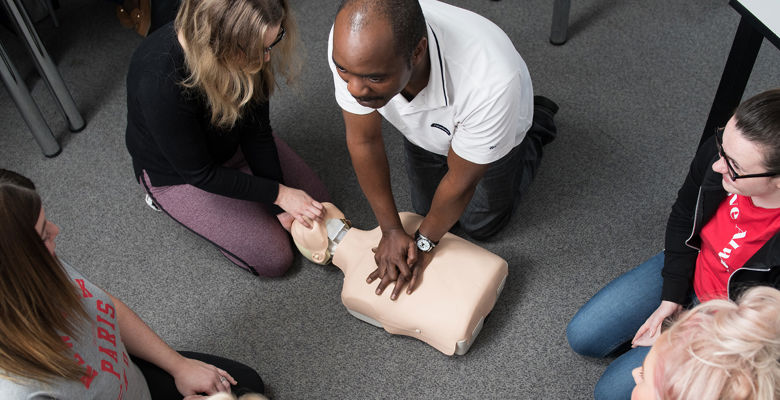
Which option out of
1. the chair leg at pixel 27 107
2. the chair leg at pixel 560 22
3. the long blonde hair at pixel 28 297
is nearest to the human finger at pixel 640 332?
the long blonde hair at pixel 28 297

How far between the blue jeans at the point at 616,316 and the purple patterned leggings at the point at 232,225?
0.78 m

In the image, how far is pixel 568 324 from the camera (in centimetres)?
160

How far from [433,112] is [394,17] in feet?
1.10

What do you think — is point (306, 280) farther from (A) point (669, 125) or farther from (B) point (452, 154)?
(A) point (669, 125)

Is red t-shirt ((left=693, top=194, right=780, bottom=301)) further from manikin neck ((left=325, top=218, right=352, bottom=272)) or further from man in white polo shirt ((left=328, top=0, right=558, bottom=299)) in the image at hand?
manikin neck ((left=325, top=218, right=352, bottom=272))

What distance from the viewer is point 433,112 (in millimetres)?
1361

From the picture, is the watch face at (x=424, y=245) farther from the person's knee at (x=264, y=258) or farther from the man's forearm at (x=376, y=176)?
the person's knee at (x=264, y=258)

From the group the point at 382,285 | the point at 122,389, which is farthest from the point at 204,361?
A: the point at 382,285

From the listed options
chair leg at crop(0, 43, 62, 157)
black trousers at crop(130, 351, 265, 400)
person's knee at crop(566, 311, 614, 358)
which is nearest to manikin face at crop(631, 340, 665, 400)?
person's knee at crop(566, 311, 614, 358)

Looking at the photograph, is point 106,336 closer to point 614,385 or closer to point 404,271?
point 404,271

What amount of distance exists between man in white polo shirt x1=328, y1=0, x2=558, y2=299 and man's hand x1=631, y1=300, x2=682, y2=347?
48 cm

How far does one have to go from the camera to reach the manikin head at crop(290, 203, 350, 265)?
5.47ft

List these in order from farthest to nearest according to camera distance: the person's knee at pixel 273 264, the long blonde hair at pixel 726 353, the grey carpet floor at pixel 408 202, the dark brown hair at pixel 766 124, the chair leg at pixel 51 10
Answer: the chair leg at pixel 51 10
the person's knee at pixel 273 264
the grey carpet floor at pixel 408 202
the dark brown hair at pixel 766 124
the long blonde hair at pixel 726 353

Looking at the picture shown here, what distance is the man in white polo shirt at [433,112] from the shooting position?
3.53ft
